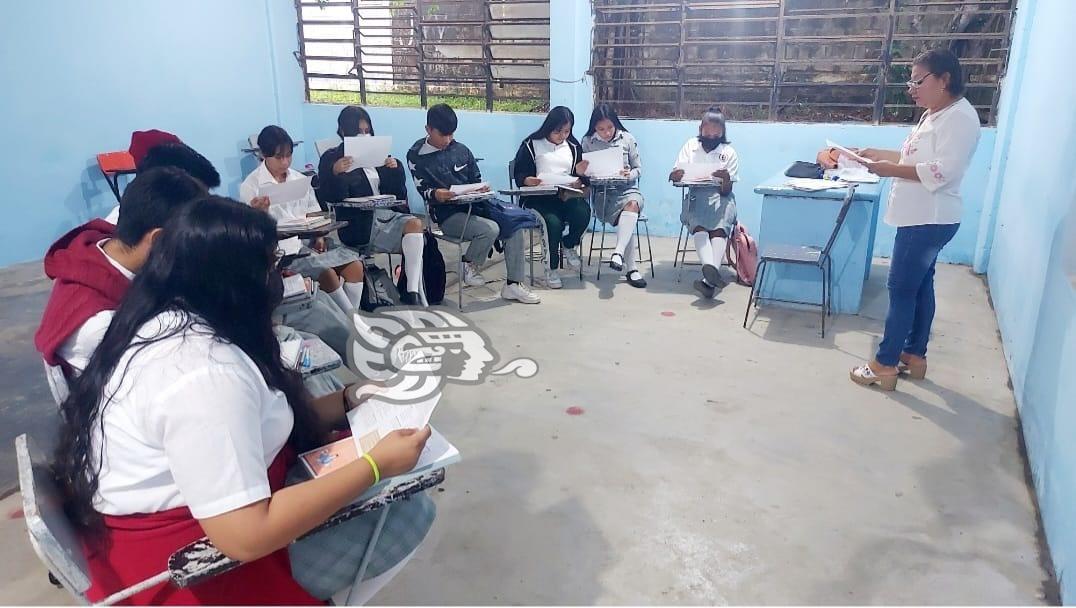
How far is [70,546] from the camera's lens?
3.60 ft

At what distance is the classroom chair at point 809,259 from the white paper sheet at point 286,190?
2551 mm

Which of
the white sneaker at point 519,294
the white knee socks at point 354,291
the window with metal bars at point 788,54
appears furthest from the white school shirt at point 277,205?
the window with metal bars at point 788,54

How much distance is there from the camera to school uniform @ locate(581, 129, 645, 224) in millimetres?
4988

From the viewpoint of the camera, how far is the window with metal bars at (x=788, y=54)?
504 cm

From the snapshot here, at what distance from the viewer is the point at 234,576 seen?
3.92ft

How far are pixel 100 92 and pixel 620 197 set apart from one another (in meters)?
4.20

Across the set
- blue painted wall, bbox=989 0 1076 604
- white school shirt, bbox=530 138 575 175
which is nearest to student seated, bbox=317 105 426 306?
white school shirt, bbox=530 138 575 175

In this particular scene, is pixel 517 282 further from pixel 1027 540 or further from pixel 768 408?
pixel 1027 540

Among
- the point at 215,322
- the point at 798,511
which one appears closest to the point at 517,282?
the point at 798,511

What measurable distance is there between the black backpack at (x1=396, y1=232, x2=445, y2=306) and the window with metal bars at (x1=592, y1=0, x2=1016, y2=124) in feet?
8.79

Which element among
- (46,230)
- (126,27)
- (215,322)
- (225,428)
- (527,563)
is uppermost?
(126,27)

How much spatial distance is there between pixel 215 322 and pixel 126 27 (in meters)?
5.74

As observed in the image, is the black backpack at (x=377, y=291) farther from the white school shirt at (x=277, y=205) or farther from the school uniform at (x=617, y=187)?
the school uniform at (x=617, y=187)

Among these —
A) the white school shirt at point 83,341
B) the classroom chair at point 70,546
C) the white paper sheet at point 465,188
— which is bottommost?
the classroom chair at point 70,546
